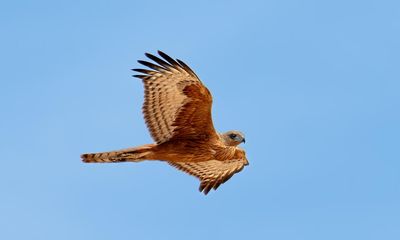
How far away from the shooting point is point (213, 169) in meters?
23.5

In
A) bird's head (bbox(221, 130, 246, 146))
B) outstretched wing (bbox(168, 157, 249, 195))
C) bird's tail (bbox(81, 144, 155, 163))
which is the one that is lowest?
bird's tail (bbox(81, 144, 155, 163))

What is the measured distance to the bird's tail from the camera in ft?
69.4

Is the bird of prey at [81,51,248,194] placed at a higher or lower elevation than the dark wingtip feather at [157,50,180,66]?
lower

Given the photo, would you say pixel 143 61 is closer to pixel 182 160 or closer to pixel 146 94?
pixel 146 94

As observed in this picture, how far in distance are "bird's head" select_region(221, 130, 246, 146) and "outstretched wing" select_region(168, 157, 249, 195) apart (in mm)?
551

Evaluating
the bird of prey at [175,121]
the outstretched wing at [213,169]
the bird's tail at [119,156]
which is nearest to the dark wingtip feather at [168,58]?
the bird of prey at [175,121]

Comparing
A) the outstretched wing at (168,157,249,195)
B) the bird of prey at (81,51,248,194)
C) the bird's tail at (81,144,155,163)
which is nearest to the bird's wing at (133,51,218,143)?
the bird of prey at (81,51,248,194)

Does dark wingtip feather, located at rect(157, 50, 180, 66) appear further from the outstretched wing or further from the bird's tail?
the outstretched wing

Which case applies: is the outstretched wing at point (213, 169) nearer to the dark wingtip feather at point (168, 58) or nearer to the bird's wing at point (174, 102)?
the bird's wing at point (174, 102)

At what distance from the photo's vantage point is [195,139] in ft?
72.3

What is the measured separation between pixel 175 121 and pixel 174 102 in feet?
1.41

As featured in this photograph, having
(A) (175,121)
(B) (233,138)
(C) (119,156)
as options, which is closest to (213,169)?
(B) (233,138)

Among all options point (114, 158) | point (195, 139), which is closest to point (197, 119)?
point (195, 139)

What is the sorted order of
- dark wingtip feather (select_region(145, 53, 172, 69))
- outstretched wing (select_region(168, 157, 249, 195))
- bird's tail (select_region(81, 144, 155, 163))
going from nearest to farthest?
bird's tail (select_region(81, 144, 155, 163))
dark wingtip feather (select_region(145, 53, 172, 69))
outstretched wing (select_region(168, 157, 249, 195))
